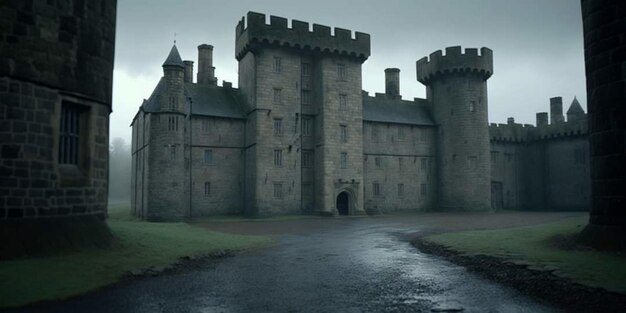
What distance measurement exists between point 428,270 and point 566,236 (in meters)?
5.97

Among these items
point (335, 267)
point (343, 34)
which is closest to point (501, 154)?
point (343, 34)

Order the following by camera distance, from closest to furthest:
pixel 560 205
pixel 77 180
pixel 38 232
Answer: pixel 38 232 → pixel 77 180 → pixel 560 205

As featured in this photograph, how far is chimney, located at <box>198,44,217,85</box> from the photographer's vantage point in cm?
4472

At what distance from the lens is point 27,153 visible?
11984mm

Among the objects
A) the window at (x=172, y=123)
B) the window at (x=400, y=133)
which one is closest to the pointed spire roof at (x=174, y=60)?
the window at (x=172, y=123)

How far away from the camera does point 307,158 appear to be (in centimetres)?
4153

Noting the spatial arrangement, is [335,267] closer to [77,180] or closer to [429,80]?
[77,180]

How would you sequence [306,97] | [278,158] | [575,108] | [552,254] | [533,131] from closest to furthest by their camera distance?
[552,254] < [278,158] < [306,97] < [533,131] < [575,108]

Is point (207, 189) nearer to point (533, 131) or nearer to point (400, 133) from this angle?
point (400, 133)

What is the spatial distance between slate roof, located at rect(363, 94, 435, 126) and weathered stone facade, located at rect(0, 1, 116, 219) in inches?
1308

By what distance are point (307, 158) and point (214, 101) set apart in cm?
991

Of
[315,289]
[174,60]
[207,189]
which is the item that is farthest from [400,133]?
[315,289]

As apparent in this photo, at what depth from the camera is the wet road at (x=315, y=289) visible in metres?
8.14

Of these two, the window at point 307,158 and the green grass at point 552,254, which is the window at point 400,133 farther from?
the green grass at point 552,254
